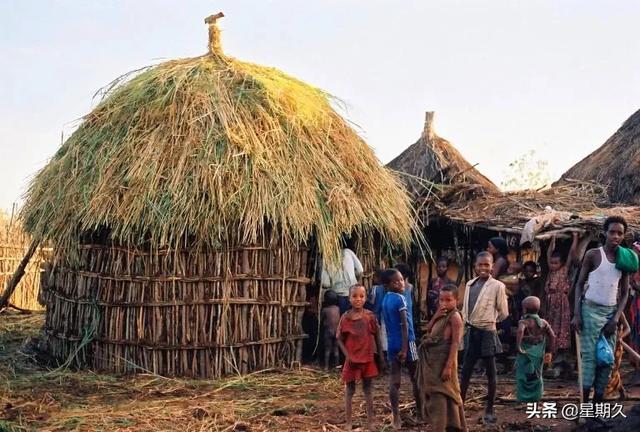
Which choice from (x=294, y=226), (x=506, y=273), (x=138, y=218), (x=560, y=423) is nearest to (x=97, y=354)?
(x=138, y=218)

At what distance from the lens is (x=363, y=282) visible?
10.1m

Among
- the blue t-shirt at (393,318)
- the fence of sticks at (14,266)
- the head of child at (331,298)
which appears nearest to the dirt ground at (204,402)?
the blue t-shirt at (393,318)

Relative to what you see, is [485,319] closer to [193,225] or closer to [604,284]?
[604,284]

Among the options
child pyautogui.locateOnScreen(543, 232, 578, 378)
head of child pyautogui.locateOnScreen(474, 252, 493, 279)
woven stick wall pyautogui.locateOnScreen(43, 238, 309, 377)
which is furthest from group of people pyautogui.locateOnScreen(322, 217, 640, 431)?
Result: woven stick wall pyautogui.locateOnScreen(43, 238, 309, 377)

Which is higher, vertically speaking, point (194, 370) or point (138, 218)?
point (138, 218)

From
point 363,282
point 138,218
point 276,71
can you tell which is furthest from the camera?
point 276,71

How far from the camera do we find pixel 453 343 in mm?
5477

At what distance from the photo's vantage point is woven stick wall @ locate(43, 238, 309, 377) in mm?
8797

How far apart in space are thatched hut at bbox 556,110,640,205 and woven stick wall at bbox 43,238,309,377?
5046 millimetres

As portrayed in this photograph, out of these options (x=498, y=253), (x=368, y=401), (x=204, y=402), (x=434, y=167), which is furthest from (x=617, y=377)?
(x=434, y=167)

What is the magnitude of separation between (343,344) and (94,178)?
423 cm

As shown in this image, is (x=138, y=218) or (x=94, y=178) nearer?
(x=138, y=218)

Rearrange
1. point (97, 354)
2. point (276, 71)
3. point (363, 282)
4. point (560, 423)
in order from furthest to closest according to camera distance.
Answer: point (276, 71) < point (363, 282) < point (97, 354) < point (560, 423)

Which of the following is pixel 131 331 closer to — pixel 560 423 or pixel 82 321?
pixel 82 321
